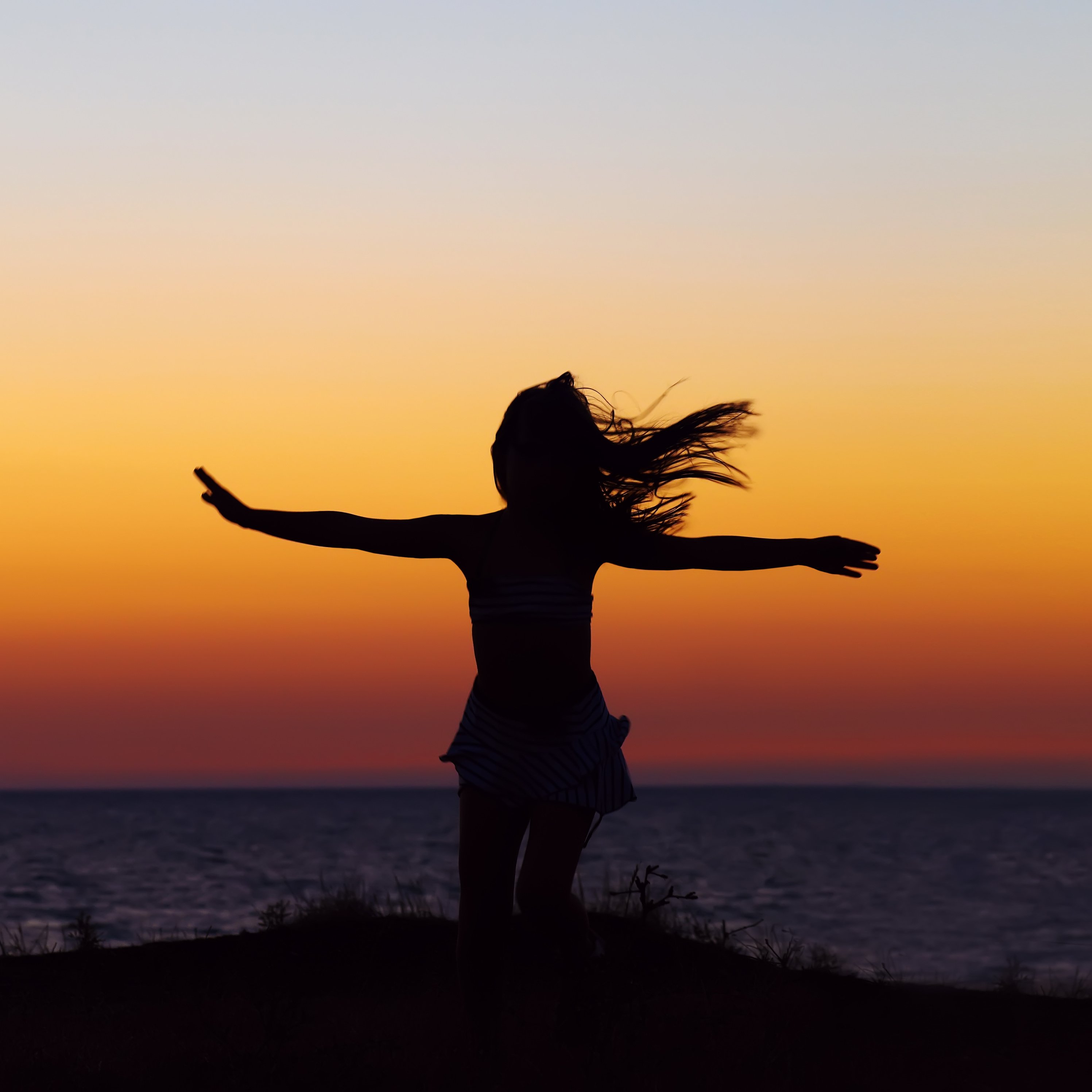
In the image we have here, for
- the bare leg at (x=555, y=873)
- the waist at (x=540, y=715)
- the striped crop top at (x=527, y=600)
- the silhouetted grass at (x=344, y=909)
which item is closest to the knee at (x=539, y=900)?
the bare leg at (x=555, y=873)

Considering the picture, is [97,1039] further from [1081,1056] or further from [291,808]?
[291,808]

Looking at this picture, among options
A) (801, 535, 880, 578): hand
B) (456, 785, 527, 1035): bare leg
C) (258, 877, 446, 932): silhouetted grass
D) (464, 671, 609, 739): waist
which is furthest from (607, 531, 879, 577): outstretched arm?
(258, 877, 446, 932): silhouetted grass

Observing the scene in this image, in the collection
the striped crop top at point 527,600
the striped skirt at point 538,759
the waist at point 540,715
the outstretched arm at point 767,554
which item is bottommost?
the striped skirt at point 538,759

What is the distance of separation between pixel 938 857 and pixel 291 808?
7458 centimetres

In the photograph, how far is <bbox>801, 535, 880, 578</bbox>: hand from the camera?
4816 mm

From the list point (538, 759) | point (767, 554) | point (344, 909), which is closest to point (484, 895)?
point (538, 759)

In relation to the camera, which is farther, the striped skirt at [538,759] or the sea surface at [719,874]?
the sea surface at [719,874]

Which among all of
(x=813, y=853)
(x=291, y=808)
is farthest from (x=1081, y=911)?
(x=291, y=808)

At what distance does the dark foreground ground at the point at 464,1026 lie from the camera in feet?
16.2

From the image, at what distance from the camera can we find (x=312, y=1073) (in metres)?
4.84

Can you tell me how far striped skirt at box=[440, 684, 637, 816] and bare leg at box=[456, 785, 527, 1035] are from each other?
0.28 feet

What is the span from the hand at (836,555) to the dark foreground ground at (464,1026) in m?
1.61

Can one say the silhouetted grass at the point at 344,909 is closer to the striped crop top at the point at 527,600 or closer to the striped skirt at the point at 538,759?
the striped skirt at the point at 538,759

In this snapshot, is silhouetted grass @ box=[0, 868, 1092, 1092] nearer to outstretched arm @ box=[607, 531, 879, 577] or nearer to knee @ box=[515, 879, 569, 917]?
knee @ box=[515, 879, 569, 917]
